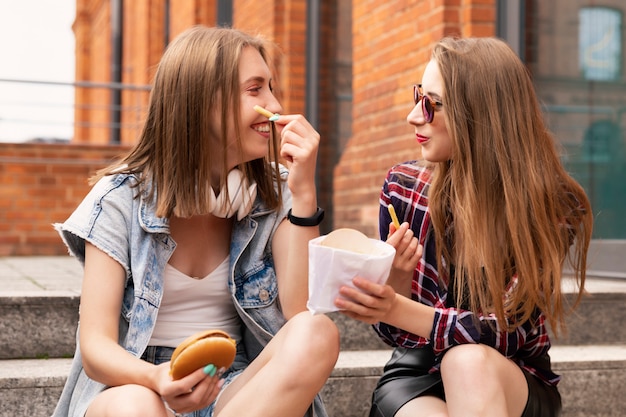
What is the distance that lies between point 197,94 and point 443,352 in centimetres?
88

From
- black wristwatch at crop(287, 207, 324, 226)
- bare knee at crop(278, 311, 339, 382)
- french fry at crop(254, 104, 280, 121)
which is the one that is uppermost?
french fry at crop(254, 104, 280, 121)

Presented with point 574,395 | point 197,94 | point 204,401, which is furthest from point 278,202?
point 574,395

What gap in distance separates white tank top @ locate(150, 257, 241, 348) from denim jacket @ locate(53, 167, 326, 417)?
0.04m

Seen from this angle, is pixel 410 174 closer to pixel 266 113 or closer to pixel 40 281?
pixel 266 113

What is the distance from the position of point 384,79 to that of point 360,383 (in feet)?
8.37

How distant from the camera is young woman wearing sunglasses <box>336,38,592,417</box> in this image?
2.10 metres

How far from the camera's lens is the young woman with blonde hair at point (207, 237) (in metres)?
2.05

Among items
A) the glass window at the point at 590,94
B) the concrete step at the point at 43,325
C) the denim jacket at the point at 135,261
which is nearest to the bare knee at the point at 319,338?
the denim jacket at the point at 135,261

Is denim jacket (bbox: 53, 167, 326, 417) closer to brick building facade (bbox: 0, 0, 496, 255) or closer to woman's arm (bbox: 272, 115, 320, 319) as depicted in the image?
woman's arm (bbox: 272, 115, 320, 319)

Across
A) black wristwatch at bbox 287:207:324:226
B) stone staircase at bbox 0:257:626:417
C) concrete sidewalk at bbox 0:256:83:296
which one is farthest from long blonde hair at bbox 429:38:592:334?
concrete sidewalk at bbox 0:256:83:296

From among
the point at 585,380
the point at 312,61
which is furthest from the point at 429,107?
the point at 312,61

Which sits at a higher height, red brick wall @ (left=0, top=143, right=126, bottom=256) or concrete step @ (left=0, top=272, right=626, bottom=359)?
red brick wall @ (left=0, top=143, right=126, bottom=256)

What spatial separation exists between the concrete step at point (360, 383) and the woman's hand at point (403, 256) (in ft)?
2.04

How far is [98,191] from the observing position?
2.20 m
